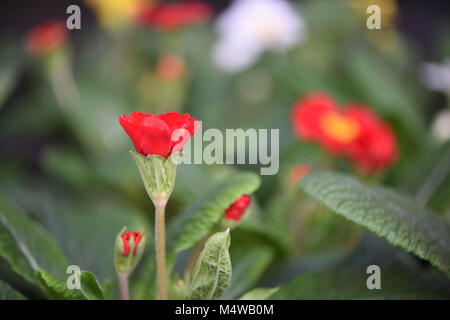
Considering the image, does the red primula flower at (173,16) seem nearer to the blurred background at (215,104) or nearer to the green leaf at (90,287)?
the blurred background at (215,104)

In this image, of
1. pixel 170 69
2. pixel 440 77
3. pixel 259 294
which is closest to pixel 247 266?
pixel 259 294

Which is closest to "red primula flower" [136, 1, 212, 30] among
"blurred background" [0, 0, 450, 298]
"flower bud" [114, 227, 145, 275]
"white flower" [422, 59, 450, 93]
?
"blurred background" [0, 0, 450, 298]

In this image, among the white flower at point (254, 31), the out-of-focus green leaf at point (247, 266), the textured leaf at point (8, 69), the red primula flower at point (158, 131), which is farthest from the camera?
the white flower at point (254, 31)

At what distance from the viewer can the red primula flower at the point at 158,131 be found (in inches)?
12.5

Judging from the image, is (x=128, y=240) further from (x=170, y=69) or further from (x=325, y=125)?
(x=170, y=69)

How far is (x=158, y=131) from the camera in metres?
0.32

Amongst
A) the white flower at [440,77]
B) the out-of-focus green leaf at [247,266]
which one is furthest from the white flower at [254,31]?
the out-of-focus green leaf at [247,266]

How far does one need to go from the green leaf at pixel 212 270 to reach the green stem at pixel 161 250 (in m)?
0.02

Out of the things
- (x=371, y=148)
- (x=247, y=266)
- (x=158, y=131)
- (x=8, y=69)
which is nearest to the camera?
(x=158, y=131)

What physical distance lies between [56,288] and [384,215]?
24cm

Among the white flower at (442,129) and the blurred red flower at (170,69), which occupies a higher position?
the blurred red flower at (170,69)

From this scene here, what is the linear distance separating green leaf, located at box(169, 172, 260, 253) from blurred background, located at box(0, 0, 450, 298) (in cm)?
6

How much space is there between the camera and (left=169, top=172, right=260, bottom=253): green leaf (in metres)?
0.38

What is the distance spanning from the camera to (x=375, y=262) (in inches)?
18.2
